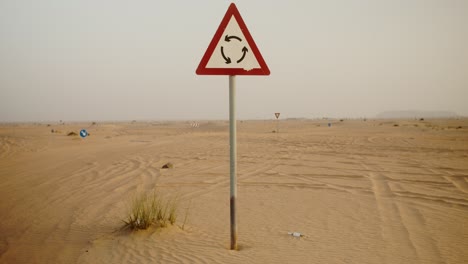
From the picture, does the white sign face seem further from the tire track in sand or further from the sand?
the tire track in sand

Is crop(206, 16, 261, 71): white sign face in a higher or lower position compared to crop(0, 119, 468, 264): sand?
higher

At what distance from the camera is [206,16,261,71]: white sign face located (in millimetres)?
3402

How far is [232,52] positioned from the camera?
342cm

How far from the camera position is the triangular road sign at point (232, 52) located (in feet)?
11.1

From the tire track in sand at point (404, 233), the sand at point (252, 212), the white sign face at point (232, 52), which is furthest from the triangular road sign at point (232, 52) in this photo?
the tire track in sand at point (404, 233)

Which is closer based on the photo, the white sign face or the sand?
the white sign face

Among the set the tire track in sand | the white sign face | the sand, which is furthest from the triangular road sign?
the tire track in sand

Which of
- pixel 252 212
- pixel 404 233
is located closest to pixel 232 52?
pixel 252 212

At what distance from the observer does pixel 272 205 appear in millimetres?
6258

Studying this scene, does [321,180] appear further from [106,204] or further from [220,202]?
[106,204]

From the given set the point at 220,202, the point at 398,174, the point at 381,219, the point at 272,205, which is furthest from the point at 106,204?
the point at 398,174

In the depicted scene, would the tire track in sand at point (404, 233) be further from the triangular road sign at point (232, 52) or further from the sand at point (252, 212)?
the triangular road sign at point (232, 52)

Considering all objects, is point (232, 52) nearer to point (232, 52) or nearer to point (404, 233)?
point (232, 52)

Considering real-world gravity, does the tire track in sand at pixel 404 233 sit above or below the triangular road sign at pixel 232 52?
below
